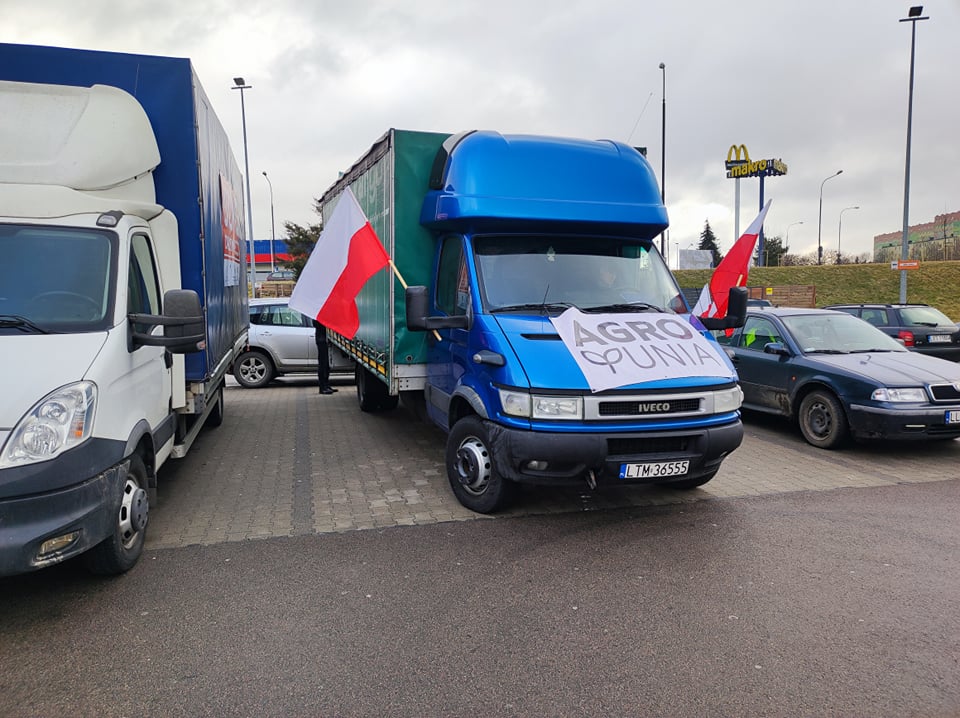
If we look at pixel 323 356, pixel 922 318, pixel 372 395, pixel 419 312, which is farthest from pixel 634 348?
pixel 922 318

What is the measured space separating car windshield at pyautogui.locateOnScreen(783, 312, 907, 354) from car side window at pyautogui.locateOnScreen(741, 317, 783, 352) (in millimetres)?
200

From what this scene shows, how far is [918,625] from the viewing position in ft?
Answer: 12.1

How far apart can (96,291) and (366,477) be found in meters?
3.26

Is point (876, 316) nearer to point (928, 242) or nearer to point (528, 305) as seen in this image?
point (528, 305)

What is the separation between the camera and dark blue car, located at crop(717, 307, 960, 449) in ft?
23.7

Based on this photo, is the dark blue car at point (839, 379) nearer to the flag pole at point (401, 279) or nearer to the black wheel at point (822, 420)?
the black wheel at point (822, 420)

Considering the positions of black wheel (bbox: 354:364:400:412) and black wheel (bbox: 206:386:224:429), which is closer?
black wheel (bbox: 206:386:224:429)

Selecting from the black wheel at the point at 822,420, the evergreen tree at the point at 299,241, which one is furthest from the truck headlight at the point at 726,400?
the evergreen tree at the point at 299,241

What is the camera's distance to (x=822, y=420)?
7996mm

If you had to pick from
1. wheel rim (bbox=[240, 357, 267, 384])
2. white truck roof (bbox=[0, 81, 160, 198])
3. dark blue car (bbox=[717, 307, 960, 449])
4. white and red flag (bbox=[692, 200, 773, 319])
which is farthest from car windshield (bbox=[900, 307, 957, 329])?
white truck roof (bbox=[0, 81, 160, 198])

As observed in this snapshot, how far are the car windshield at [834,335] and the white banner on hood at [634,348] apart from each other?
3838mm

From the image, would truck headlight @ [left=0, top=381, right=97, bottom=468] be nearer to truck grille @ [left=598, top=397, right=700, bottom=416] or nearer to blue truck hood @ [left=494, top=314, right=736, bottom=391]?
blue truck hood @ [left=494, top=314, right=736, bottom=391]

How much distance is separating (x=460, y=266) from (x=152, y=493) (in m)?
2.96

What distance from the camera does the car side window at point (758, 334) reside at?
8.98 metres
